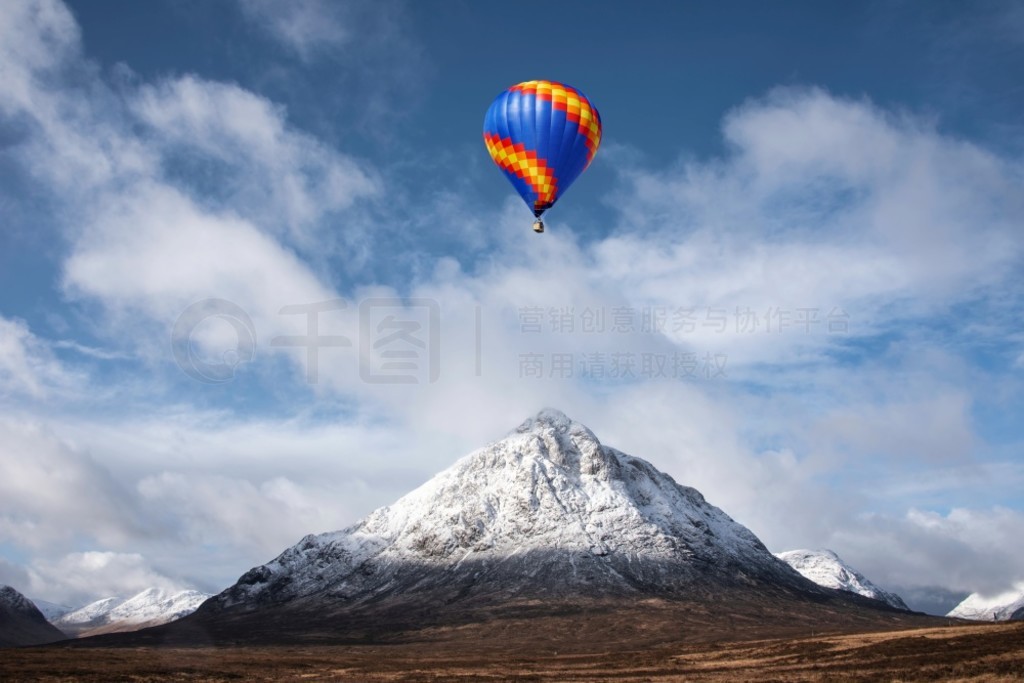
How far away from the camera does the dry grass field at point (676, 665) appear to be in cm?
6047

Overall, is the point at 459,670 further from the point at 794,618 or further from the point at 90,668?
the point at 794,618

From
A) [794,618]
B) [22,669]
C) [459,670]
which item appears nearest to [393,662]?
[459,670]

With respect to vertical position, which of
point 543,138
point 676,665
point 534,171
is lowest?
point 676,665

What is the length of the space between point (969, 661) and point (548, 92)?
64.8 metres

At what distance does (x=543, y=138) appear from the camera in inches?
3228

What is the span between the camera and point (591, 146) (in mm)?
84938

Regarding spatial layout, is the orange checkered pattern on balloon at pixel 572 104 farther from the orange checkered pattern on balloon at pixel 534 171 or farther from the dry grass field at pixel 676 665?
the dry grass field at pixel 676 665

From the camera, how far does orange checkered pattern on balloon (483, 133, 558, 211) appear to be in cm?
8219

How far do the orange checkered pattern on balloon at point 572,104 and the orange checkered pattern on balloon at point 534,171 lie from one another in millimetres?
5708

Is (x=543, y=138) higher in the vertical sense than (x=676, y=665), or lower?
higher

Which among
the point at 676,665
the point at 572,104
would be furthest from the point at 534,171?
the point at 676,665

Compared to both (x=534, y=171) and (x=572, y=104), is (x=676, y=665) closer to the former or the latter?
(x=534, y=171)

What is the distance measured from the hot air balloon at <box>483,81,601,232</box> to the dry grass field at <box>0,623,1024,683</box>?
47558mm

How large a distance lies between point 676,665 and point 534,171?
54.9 metres
